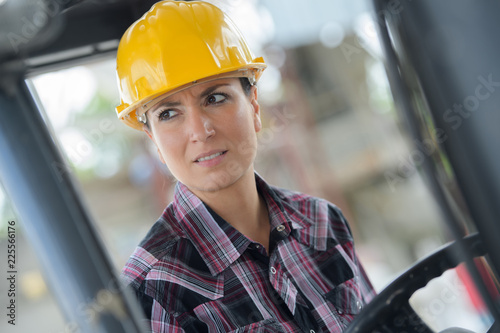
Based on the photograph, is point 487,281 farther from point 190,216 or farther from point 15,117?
point 15,117

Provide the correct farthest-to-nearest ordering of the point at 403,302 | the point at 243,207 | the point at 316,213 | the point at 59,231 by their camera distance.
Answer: the point at 316,213 < the point at 243,207 < the point at 403,302 < the point at 59,231

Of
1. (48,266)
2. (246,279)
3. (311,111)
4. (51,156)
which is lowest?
(246,279)

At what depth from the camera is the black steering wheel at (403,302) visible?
1141 millimetres

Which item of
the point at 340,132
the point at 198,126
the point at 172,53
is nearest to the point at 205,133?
the point at 198,126

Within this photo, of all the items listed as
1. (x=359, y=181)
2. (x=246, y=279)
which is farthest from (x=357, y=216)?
(x=246, y=279)

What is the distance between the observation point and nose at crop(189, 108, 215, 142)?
115 cm

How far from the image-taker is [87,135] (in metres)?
1.32

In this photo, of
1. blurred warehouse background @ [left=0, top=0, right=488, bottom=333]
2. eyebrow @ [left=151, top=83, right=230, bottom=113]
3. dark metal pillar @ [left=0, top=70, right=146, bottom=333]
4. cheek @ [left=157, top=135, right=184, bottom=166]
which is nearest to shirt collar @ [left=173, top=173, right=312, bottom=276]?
cheek @ [left=157, top=135, right=184, bottom=166]

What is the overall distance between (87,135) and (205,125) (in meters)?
0.36

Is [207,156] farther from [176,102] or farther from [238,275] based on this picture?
[238,275]

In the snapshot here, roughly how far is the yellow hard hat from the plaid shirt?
27cm

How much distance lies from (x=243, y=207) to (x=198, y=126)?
29 centimetres

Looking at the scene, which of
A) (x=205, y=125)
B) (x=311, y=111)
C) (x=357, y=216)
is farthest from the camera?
(x=311, y=111)

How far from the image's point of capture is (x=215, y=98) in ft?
3.91
